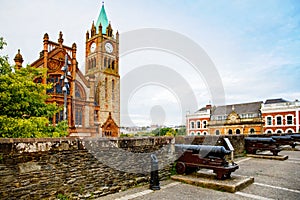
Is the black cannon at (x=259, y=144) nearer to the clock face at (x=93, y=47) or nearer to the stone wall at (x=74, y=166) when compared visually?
the stone wall at (x=74, y=166)

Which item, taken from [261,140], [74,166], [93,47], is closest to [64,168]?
[74,166]

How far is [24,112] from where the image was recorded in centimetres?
955

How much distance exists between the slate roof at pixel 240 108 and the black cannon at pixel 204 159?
37.5 meters

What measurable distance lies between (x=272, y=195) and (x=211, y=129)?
3928 cm

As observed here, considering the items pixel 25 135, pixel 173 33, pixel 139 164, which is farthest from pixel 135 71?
pixel 139 164

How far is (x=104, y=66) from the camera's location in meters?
40.4

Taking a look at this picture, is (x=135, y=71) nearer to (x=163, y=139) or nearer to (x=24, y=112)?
(x=24, y=112)

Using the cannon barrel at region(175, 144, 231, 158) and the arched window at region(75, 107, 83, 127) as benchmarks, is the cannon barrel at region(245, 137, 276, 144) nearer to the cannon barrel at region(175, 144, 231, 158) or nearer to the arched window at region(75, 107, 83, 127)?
the cannon barrel at region(175, 144, 231, 158)

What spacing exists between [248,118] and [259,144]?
31080mm

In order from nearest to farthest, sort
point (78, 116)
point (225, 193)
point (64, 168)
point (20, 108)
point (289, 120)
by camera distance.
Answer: point (64, 168), point (225, 193), point (20, 108), point (78, 116), point (289, 120)

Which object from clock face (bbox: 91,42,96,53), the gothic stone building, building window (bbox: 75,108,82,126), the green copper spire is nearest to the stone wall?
the gothic stone building

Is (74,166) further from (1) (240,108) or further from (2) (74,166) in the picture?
(1) (240,108)

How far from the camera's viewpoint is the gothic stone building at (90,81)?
2572 centimetres

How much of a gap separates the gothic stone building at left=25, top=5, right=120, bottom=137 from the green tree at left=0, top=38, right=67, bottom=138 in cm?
415
